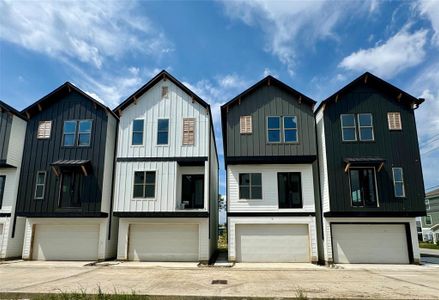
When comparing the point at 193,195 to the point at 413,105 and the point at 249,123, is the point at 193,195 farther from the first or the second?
the point at 413,105

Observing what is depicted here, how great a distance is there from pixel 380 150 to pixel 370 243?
529 centimetres

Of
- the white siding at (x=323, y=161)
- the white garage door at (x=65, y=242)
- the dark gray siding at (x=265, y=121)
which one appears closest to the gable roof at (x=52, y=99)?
the white garage door at (x=65, y=242)

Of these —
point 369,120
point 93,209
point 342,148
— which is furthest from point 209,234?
point 369,120

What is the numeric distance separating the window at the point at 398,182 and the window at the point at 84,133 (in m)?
18.1

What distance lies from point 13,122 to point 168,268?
44.0 ft

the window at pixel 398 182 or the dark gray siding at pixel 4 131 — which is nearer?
the window at pixel 398 182

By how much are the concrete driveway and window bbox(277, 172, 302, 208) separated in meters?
3.38

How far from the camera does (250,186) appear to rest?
17922 millimetres

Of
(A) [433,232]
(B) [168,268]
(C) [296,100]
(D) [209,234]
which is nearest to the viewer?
(B) [168,268]

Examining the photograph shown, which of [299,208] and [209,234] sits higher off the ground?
[299,208]

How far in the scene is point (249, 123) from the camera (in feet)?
61.3

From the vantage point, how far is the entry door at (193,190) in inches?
775

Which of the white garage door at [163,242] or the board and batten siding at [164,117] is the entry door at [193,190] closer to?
the white garage door at [163,242]

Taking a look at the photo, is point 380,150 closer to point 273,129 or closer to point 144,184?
point 273,129
